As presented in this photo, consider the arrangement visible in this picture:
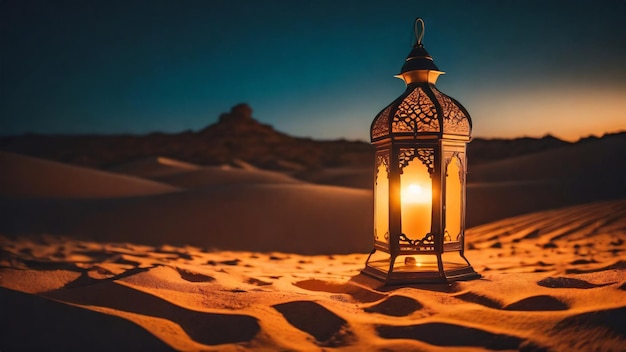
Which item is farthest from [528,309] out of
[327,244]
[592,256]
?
[327,244]

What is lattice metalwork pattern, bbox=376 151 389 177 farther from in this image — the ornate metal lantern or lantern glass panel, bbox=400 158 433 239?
lantern glass panel, bbox=400 158 433 239

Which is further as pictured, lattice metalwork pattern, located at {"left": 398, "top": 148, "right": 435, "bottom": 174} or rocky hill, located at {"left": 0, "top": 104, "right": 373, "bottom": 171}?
rocky hill, located at {"left": 0, "top": 104, "right": 373, "bottom": 171}

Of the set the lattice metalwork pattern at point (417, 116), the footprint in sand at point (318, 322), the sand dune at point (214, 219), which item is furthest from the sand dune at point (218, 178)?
the footprint in sand at point (318, 322)

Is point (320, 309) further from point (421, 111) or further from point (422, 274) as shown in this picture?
point (421, 111)

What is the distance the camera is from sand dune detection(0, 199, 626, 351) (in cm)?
208

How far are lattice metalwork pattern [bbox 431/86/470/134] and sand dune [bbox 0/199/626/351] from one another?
3.61ft

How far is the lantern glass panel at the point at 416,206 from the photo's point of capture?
3.53 metres

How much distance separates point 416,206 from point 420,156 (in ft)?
1.39

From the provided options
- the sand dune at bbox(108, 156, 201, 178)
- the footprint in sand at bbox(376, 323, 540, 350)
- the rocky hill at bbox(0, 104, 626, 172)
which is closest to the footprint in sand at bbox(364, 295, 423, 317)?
the footprint in sand at bbox(376, 323, 540, 350)

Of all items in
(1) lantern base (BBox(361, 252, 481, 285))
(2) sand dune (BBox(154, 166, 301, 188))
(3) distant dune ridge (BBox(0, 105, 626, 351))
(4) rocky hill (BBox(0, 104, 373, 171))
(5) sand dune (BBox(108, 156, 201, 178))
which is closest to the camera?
(3) distant dune ridge (BBox(0, 105, 626, 351))

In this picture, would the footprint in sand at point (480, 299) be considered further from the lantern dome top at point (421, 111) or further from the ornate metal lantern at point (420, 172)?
the lantern dome top at point (421, 111)

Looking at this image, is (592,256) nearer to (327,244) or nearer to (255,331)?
(327,244)

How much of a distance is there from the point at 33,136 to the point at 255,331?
155ft

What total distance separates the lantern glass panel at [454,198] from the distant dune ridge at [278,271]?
434 millimetres
